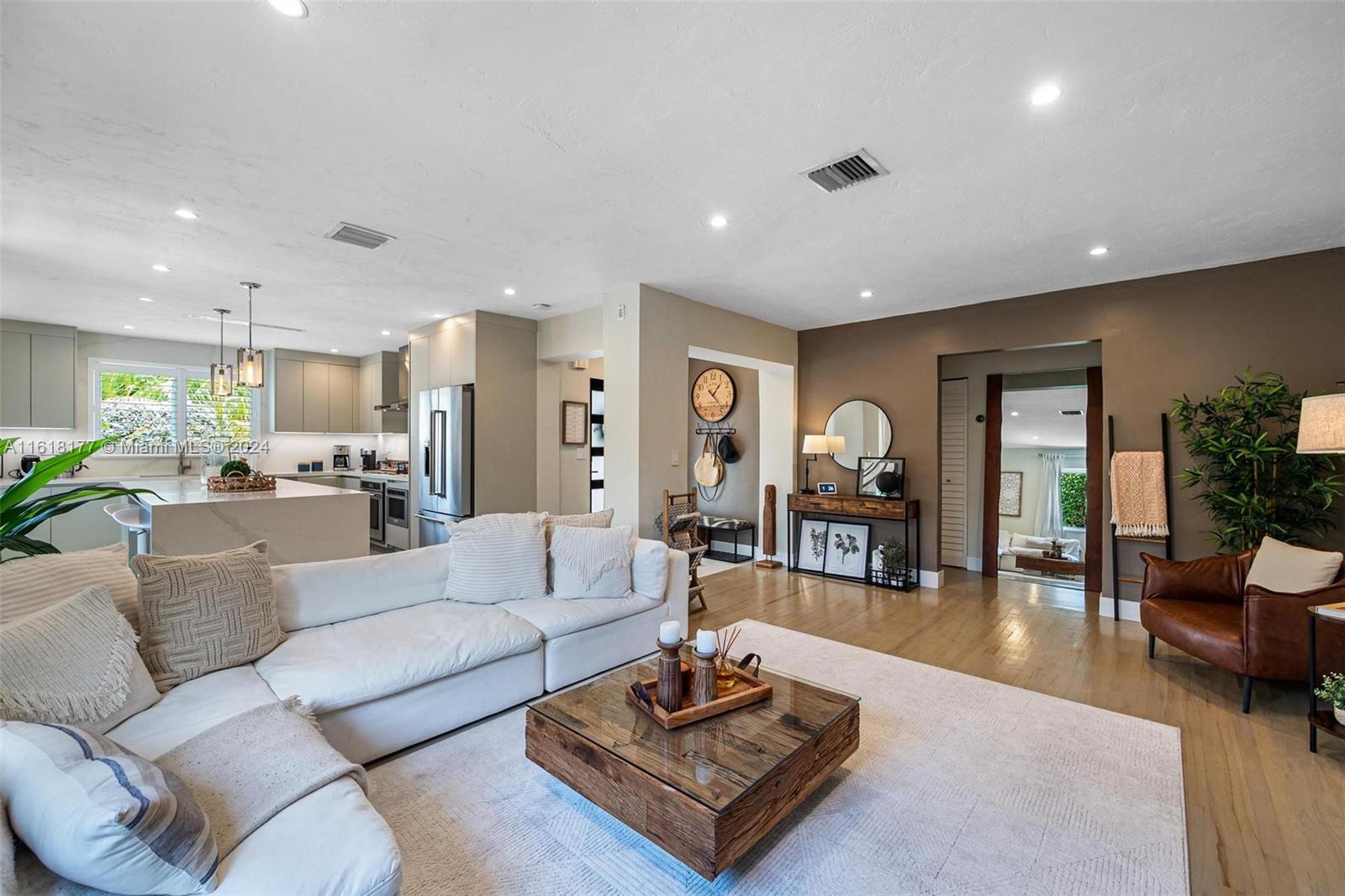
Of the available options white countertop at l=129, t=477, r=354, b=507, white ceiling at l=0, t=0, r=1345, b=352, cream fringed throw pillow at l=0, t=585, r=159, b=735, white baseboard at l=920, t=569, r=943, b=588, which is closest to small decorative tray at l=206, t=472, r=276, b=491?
white countertop at l=129, t=477, r=354, b=507

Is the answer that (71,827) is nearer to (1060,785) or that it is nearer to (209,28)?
(209,28)

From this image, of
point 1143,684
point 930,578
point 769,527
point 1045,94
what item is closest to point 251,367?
point 769,527

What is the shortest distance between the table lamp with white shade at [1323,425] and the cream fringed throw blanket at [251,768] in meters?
4.44

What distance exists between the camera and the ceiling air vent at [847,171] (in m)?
2.52

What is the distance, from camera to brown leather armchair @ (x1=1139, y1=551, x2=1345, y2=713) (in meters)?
2.67

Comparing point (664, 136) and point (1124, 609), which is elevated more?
point (664, 136)

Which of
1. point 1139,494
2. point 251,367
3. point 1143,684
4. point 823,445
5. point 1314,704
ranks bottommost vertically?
point 1143,684

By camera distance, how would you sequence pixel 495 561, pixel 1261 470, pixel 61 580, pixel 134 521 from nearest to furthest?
pixel 61 580, pixel 495 561, pixel 134 521, pixel 1261 470

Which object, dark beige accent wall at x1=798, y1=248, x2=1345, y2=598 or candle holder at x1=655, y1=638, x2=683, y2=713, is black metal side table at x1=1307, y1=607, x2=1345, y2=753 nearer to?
dark beige accent wall at x1=798, y1=248, x2=1345, y2=598

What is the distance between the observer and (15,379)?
5.57m

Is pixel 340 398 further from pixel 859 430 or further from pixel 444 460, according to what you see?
pixel 859 430

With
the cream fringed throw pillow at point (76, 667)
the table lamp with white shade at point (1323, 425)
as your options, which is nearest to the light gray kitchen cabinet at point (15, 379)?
the cream fringed throw pillow at point (76, 667)

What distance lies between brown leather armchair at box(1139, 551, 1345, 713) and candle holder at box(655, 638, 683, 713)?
2.91m

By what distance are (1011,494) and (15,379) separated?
411 inches
